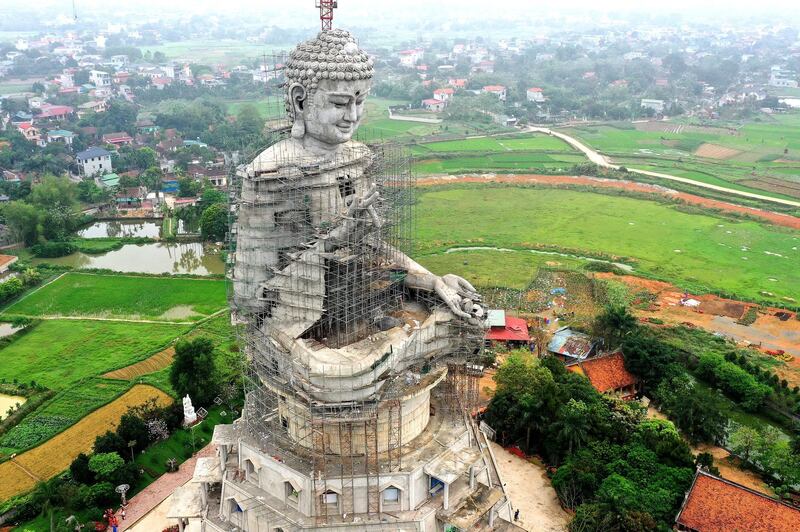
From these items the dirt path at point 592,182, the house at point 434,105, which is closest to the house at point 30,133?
the dirt path at point 592,182

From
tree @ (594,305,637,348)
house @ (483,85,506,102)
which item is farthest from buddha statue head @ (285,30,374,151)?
house @ (483,85,506,102)

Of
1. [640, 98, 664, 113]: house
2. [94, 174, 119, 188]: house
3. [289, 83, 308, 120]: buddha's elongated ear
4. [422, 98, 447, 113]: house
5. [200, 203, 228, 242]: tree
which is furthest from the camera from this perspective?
[640, 98, 664, 113]: house

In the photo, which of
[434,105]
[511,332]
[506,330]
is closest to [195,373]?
[506,330]

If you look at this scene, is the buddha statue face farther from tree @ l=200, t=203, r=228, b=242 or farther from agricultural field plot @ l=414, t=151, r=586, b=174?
agricultural field plot @ l=414, t=151, r=586, b=174

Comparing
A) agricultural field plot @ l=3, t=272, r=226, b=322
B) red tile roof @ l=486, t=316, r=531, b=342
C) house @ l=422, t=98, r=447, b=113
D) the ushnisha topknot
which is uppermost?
the ushnisha topknot

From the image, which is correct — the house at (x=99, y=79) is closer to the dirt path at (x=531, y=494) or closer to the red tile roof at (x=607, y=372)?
the red tile roof at (x=607, y=372)
